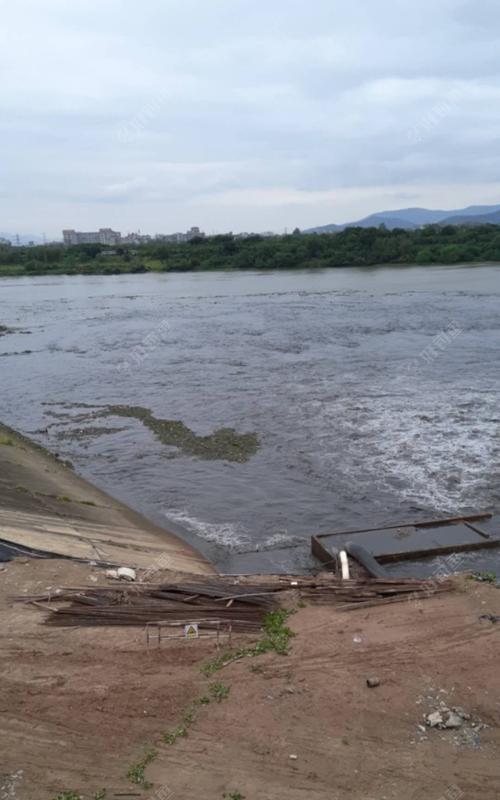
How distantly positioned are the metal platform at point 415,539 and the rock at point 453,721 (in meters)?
5.19

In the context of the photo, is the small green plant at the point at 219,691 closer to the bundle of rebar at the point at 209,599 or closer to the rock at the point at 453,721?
the bundle of rebar at the point at 209,599

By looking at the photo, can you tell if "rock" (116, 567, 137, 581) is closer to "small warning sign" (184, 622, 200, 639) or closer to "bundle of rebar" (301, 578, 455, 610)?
"small warning sign" (184, 622, 200, 639)

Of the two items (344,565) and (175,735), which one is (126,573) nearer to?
(344,565)

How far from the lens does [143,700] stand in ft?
23.0

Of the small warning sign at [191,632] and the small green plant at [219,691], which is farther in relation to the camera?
the small warning sign at [191,632]

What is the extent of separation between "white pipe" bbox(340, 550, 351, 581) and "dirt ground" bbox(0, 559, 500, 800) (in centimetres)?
140

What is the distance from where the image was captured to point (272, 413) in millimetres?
22750

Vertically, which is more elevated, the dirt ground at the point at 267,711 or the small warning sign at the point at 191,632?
the small warning sign at the point at 191,632

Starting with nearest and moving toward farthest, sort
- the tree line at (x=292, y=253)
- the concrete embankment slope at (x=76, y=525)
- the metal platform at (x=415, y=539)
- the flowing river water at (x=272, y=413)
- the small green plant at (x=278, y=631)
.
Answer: the small green plant at (x=278, y=631) < the concrete embankment slope at (x=76, y=525) < the metal platform at (x=415, y=539) < the flowing river water at (x=272, y=413) < the tree line at (x=292, y=253)

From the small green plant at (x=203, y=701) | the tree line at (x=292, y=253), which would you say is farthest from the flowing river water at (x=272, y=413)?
the tree line at (x=292, y=253)

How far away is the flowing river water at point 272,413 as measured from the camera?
1502cm

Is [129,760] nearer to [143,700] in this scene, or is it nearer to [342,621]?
[143,700]

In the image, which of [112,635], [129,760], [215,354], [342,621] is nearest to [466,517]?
[342,621]

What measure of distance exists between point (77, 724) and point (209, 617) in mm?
2379
